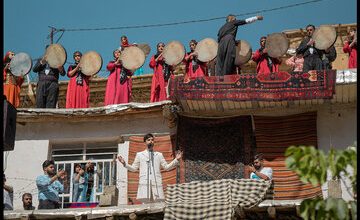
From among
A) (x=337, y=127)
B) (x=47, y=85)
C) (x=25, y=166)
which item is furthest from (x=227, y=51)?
(x=25, y=166)

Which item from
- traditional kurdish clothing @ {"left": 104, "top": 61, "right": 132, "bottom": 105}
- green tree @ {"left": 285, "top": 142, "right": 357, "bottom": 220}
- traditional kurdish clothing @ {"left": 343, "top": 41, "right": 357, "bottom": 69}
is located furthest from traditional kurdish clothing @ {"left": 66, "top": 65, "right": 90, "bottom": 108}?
green tree @ {"left": 285, "top": 142, "right": 357, "bottom": 220}

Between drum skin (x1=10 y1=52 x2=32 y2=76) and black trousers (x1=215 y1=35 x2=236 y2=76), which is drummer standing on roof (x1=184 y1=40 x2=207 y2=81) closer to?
black trousers (x1=215 y1=35 x2=236 y2=76)

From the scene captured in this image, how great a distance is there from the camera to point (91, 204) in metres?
16.1

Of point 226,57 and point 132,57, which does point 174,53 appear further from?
point 226,57

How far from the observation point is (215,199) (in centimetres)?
1447

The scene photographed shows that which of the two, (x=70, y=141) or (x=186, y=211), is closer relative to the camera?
(x=186, y=211)

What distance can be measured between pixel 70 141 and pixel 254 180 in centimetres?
471

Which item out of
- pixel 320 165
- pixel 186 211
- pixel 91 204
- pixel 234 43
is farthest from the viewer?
pixel 234 43

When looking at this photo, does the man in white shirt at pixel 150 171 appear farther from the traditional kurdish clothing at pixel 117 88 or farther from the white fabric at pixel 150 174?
the traditional kurdish clothing at pixel 117 88

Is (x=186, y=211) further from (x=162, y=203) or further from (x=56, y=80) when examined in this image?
(x=56, y=80)

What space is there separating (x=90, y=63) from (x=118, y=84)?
68 centimetres

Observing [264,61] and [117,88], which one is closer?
[264,61]

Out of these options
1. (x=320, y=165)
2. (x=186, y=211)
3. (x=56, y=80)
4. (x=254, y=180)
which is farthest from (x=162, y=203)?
(x=320, y=165)

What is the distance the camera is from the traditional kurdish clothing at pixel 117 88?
59.8 feet
